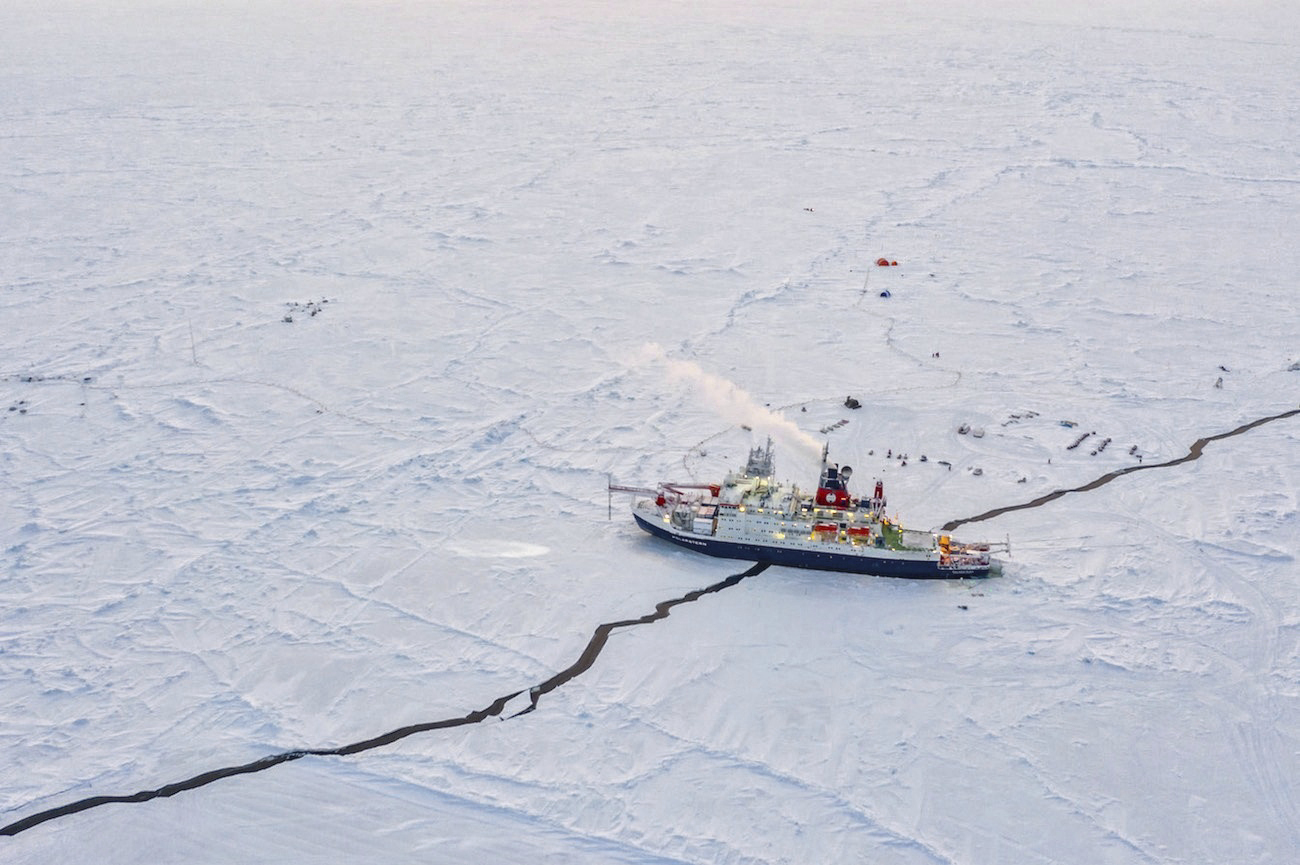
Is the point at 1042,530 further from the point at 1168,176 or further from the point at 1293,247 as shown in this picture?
the point at 1168,176

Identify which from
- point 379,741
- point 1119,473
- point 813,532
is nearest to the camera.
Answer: point 379,741

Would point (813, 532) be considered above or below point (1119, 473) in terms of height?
below

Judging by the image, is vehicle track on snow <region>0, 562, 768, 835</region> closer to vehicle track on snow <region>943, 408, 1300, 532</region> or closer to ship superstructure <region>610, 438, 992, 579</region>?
ship superstructure <region>610, 438, 992, 579</region>

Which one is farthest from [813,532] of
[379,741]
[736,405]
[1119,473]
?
[379,741]

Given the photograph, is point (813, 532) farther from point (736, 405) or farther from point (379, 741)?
point (379, 741)

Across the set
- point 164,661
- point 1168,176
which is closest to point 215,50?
point 1168,176

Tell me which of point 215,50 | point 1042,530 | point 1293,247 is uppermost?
point 215,50

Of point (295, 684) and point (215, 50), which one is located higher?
point (215, 50)
